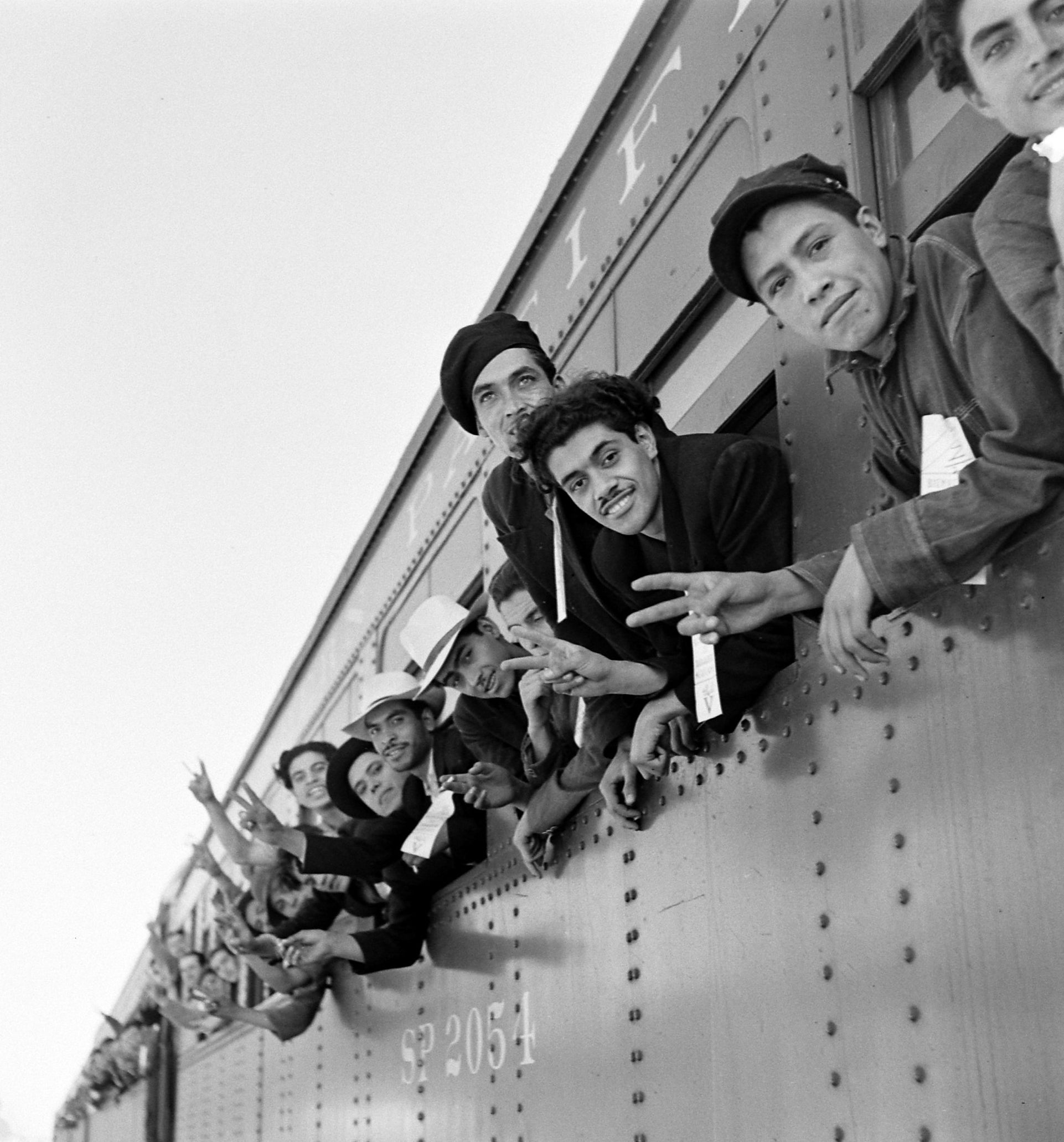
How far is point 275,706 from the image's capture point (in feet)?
30.4

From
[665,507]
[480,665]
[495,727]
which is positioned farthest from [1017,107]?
[495,727]

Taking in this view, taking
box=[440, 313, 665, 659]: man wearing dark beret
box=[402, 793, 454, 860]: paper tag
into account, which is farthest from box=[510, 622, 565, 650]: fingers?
box=[402, 793, 454, 860]: paper tag

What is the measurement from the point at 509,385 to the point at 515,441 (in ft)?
0.97

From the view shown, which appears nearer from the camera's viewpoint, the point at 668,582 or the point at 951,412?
the point at 951,412

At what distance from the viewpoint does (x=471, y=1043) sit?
412cm

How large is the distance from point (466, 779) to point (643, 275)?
151 cm

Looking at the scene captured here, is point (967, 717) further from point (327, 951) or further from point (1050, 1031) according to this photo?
point (327, 951)

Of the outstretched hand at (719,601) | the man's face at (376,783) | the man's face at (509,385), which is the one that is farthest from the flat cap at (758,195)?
the man's face at (376,783)

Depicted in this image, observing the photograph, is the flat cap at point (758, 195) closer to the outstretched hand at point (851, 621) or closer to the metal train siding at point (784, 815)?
the metal train siding at point (784, 815)

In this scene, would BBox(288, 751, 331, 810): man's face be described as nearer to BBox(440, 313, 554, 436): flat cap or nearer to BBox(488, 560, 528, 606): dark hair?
BBox(488, 560, 528, 606): dark hair

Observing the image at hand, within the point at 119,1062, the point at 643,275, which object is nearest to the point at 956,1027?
the point at 643,275

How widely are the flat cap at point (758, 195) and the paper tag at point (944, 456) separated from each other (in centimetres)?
41

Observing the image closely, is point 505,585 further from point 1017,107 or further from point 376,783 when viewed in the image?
point 1017,107

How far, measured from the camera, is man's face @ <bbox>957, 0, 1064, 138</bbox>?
1.71 meters
